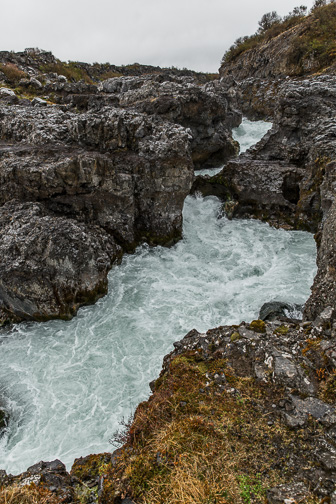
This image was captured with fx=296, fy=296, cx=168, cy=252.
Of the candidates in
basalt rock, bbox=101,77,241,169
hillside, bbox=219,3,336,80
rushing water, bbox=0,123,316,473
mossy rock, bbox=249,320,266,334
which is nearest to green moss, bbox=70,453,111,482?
rushing water, bbox=0,123,316,473

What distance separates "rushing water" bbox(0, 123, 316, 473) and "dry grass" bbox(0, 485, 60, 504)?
133 inches

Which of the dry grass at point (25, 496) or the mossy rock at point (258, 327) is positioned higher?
the mossy rock at point (258, 327)

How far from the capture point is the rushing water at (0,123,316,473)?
838 centimetres

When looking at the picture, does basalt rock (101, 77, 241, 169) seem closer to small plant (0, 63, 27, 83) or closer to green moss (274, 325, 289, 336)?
small plant (0, 63, 27, 83)

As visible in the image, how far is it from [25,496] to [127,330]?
24.1 ft

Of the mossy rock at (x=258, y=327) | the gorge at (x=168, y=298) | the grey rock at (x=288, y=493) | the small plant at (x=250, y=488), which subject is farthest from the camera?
the mossy rock at (x=258, y=327)

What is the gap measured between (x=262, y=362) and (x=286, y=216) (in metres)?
14.3

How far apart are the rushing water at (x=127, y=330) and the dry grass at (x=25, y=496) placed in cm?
337

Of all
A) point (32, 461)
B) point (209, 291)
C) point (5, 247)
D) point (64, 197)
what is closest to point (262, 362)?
point (32, 461)

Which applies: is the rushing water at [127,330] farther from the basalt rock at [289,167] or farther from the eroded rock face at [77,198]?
the basalt rock at [289,167]

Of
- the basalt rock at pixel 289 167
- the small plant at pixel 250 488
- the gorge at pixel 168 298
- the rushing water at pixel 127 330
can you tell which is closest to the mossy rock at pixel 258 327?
the gorge at pixel 168 298

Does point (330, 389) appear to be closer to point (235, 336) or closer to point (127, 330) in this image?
point (235, 336)

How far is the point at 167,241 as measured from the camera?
1698 cm

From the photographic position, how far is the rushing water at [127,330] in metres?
8.38
